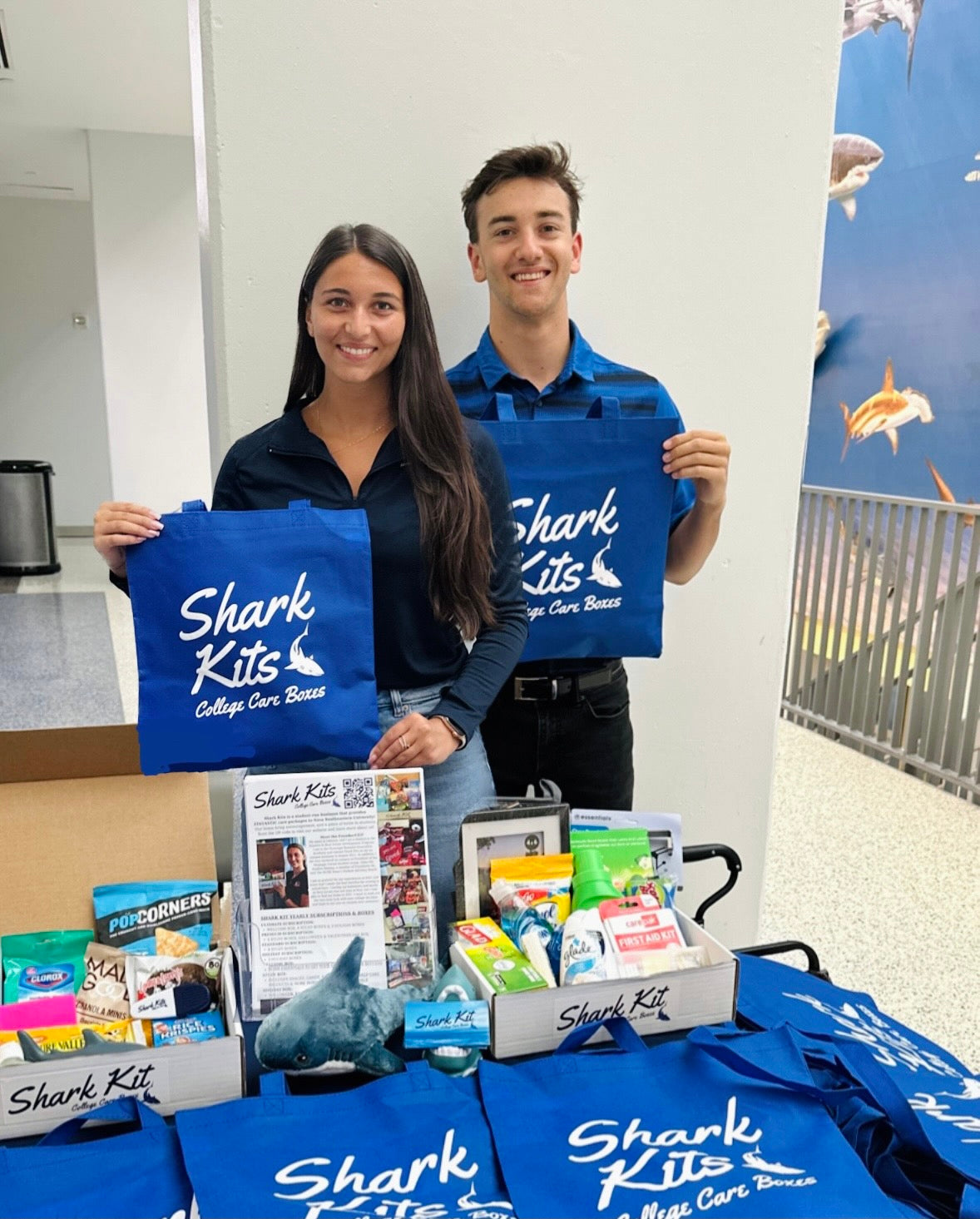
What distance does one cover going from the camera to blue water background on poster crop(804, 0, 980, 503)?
4520 millimetres

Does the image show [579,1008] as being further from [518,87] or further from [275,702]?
[518,87]

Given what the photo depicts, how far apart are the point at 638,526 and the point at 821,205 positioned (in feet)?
3.29

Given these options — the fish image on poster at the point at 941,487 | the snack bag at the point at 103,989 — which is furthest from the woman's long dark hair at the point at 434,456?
the fish image on poster at the point at 941,487

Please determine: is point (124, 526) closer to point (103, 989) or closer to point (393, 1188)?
point (103, 989)

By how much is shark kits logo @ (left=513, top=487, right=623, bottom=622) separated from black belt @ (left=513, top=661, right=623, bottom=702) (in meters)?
0.19

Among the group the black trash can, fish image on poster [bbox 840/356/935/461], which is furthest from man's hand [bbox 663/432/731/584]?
the black trash can

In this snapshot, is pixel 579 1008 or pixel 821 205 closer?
pixel 579 1008

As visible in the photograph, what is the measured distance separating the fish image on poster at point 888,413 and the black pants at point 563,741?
3.65 meters

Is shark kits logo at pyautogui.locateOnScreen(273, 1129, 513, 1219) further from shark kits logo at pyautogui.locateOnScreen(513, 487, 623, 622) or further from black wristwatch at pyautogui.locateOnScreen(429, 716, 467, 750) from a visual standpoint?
shark kits logo at pyautogui.locateOnScreen(513, 487, 623, 622)

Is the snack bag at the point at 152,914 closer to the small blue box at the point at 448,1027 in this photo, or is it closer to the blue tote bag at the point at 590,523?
the small blue box at the point at 448,1027

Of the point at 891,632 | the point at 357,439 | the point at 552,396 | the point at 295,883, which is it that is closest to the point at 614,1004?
the point at 295,883

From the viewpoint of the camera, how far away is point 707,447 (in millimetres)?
1544

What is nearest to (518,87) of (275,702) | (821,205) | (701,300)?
(701,300)

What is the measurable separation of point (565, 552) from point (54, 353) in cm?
1088
